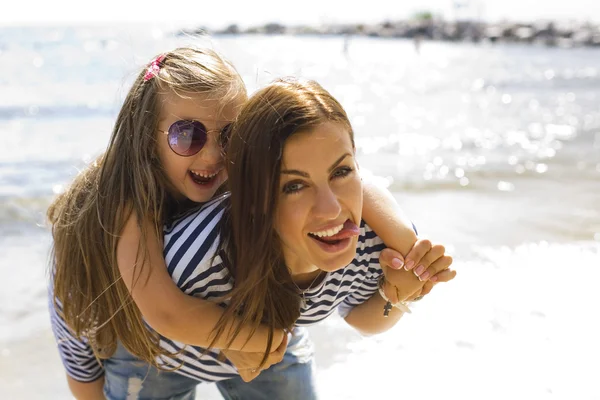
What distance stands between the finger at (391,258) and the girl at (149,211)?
92mm

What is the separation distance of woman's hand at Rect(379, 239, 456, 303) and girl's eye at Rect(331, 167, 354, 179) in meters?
0.37

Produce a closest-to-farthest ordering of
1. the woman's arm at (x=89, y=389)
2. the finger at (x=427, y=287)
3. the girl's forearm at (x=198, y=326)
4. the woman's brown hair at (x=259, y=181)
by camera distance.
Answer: the woman's brown hair at (x=259, y=181)
the girl's forearm at (x=198, y=326)
the finger at (x=427, y=287)
the woman's arm at (x=89, y=389)

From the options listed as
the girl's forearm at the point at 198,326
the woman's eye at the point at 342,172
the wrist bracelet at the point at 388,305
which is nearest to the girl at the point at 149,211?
the girl's forearm at the point at 198,326

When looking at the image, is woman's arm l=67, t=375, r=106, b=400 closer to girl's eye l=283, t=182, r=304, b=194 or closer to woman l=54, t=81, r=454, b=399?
woman l=54, t=81, r=454, b=399

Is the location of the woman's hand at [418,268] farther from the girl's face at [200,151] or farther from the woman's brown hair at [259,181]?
the girl's face at [200,151]

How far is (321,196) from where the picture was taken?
6.23ft

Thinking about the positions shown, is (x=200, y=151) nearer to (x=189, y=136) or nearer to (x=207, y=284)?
(x=189, y=136)

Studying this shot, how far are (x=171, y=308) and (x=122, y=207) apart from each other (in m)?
0.40

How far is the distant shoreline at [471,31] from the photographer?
3956 cm

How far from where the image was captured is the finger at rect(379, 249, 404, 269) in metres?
2.16

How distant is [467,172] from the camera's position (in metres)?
7.61

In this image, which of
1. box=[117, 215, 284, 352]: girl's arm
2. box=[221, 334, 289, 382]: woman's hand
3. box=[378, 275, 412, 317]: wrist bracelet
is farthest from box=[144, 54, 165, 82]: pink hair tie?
box=[378, 275, 412, 317]: wrist bracelet

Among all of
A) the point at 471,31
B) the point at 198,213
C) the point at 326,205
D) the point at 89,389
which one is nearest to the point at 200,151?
the point at 198,213

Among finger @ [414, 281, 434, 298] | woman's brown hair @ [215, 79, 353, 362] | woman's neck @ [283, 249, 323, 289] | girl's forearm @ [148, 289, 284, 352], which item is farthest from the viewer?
finger @ [414, 281, 434, 298]
